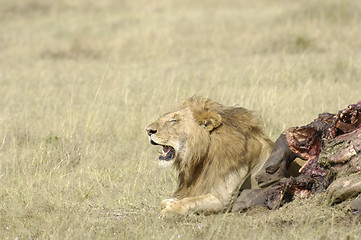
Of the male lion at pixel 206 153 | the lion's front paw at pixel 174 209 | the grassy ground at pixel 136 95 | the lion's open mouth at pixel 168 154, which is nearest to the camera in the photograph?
the grassy ground at pixel 136 95

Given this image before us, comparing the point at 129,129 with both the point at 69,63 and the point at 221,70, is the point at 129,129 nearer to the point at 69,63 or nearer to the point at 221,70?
the point at 221,70

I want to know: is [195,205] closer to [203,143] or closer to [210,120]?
[203,143]

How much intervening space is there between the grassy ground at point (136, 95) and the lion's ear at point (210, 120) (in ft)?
2.30

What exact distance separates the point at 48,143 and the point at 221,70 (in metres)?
4.62

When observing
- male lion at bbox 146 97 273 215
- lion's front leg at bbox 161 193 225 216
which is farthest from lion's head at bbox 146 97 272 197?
lion's front leg at bbox 161 193 225 216

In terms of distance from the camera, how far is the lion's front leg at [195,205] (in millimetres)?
4789

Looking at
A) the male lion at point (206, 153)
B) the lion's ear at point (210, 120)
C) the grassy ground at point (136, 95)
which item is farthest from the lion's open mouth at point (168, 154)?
the grassy ground at point (136, 95)

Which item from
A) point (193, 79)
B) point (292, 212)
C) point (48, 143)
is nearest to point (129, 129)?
point (48, 143)

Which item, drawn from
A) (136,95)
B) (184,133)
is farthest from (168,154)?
(136,95)

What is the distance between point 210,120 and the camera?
493 cm

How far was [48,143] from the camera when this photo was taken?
687cm

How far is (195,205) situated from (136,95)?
14.6 ft

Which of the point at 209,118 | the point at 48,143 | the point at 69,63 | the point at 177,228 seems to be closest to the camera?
the point at 177,228

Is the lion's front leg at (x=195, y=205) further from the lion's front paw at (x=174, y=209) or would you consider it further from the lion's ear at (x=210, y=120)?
the lion's ear at (x=210, y=120)
